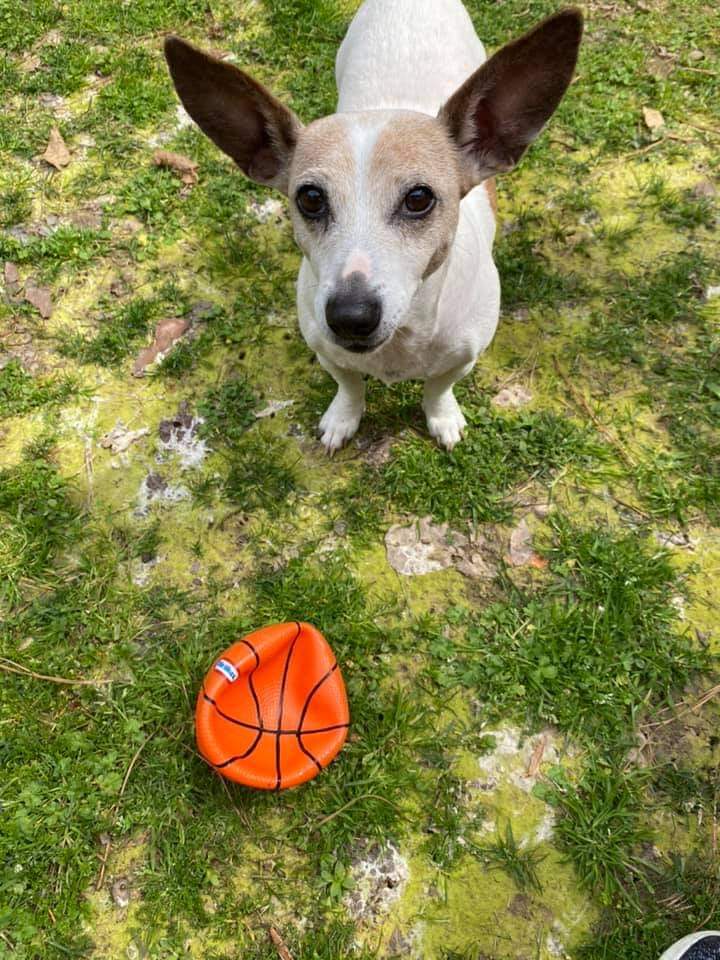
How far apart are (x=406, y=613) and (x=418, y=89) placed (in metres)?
2.34

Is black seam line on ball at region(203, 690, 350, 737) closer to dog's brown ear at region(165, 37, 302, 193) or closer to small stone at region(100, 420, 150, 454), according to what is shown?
small stone at region(100, 420, 150, 454)

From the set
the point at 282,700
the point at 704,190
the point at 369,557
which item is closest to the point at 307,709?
the point at 282,700

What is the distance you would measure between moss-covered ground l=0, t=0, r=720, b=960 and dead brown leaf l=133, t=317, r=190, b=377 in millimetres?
61

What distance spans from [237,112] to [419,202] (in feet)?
2.41

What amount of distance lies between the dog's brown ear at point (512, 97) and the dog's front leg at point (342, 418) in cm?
111

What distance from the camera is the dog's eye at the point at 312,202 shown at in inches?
81.2

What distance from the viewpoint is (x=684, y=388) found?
3.38 meters

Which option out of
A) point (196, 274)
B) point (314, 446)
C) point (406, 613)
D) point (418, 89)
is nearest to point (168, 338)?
point (196, 274)

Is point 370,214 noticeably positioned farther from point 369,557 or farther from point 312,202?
point 369,557

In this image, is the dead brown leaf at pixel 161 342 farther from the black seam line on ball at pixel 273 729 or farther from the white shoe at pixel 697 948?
the white shoe at pixel 697 948

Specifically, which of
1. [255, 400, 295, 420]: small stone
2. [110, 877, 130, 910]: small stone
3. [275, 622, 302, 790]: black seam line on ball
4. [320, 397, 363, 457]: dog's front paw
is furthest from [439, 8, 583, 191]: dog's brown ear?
[110, 877, 130, 910]: small stone

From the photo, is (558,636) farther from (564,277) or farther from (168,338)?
(168,338)

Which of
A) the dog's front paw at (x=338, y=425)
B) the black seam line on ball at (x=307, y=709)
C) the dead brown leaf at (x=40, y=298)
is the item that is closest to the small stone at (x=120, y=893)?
the black seam line on ball at (x=307, y=709)

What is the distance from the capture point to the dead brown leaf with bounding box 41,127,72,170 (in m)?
4.42
